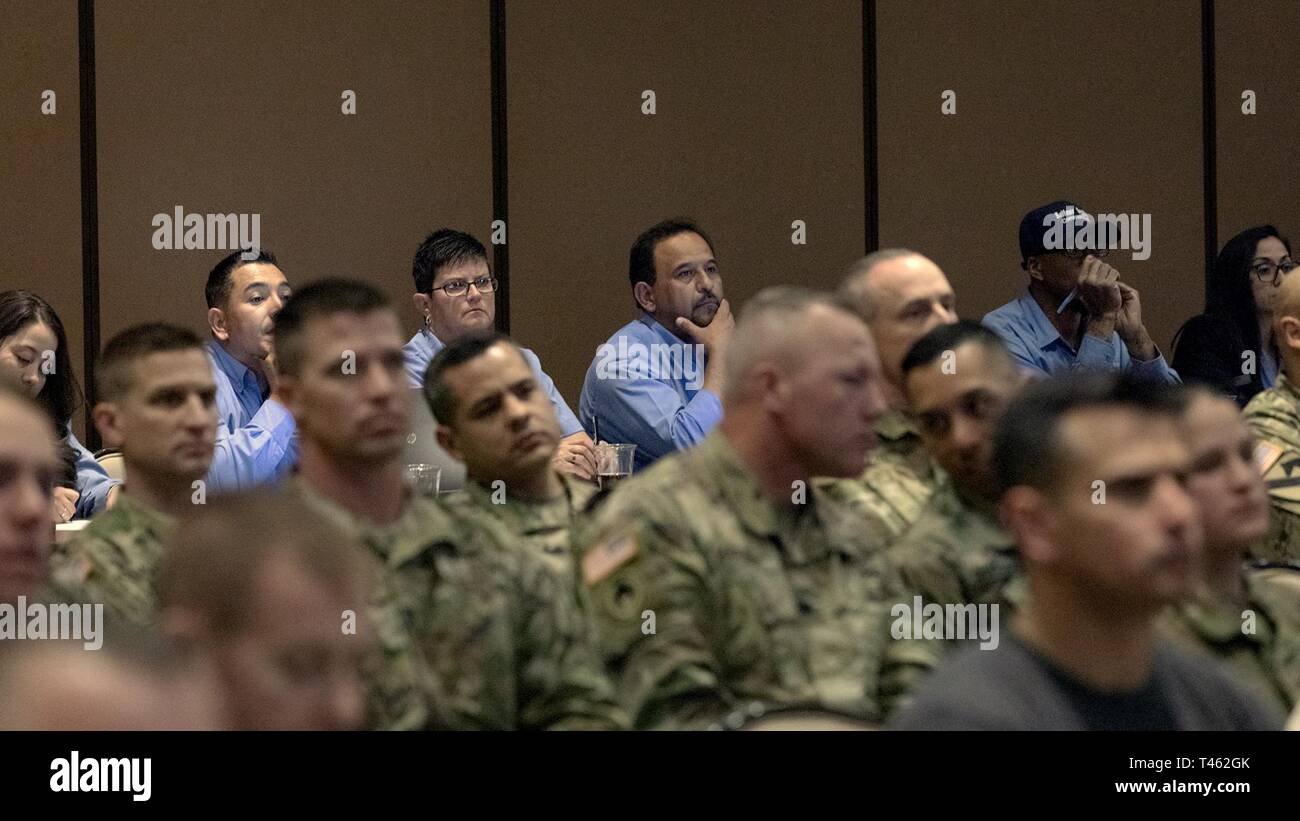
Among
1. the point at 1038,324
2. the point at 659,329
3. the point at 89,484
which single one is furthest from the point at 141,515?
the point at 1038,324

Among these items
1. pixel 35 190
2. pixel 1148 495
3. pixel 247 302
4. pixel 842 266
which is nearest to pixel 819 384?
pixel 1148 495

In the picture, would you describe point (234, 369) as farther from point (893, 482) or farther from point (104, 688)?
point (104, 688)

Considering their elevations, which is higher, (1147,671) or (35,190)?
(35,190)

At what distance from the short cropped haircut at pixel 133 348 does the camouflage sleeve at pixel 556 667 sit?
45.8 inches

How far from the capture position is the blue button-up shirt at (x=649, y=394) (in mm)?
4785

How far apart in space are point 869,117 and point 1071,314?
1734 millimetres

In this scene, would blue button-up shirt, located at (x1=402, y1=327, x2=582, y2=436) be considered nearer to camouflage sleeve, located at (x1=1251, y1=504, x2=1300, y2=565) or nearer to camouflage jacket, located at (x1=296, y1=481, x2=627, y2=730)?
camouflage sleeve, located at (x1=1251, y1=504, x2=1300, y2=565)

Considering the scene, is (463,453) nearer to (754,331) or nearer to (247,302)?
(754,331)

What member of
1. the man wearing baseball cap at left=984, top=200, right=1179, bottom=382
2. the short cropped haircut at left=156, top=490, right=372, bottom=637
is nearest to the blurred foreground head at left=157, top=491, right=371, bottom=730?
the short cropped haircut at left=156, top=490, right=372, bottom=637

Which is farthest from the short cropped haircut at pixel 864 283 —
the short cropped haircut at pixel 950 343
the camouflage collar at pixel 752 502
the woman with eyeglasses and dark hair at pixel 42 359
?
the woman with eyeglasses and dark hair at pixel 42 359

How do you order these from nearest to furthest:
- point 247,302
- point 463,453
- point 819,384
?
1. point 819,384
2. point 463,453
3. point 247,302

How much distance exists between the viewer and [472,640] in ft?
8.39

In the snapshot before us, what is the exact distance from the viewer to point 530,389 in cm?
343
